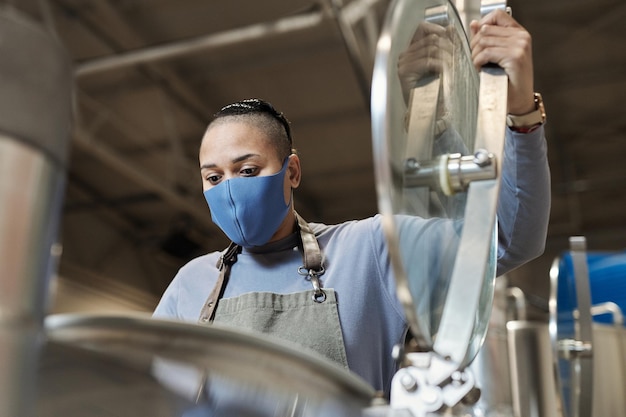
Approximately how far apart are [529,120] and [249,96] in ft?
15.2

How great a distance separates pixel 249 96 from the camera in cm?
540

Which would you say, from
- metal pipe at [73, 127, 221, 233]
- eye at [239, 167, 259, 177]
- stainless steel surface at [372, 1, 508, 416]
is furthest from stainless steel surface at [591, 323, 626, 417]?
metal pipe at [73, 127, 221, 233]

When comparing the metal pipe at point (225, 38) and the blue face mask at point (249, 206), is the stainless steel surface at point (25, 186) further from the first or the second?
Answer: the metal pipe at point (225, 38)

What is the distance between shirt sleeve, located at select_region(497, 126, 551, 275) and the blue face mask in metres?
0.38

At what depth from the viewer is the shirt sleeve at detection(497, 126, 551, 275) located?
3.01 feet

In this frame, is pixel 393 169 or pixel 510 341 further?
pixel 510 341

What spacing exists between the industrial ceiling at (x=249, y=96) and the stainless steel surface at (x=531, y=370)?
1874 millimetres

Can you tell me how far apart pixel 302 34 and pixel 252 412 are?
4.50m

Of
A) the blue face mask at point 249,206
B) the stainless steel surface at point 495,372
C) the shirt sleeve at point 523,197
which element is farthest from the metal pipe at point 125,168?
the shirt sleeve at point 523,197

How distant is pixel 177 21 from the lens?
15.3ft

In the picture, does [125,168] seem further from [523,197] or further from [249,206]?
[523,197]

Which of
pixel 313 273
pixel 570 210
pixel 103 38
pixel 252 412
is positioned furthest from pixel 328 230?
pixel 570 210

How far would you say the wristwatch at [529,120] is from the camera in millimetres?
889

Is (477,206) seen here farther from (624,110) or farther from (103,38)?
(624,110)
